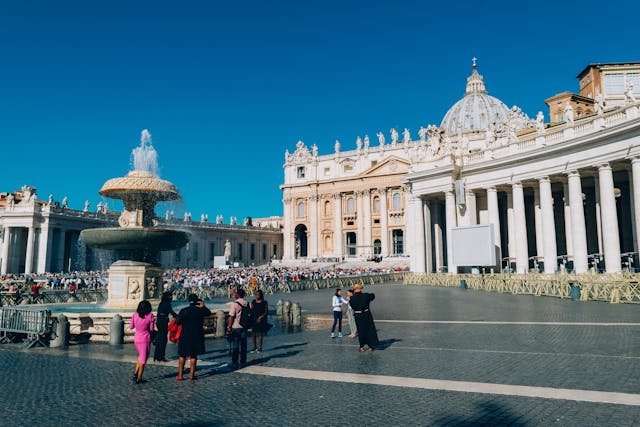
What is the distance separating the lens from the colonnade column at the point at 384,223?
67.5 meters

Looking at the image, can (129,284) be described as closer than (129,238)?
No

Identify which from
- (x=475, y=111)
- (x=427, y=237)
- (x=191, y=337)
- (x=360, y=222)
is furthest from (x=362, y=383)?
(x=475, y=111)

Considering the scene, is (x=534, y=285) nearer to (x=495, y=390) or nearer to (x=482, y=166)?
(x=482, y=166)

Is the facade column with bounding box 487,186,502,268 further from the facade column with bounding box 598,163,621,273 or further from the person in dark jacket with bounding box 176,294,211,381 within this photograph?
the person in dark jacket with bounding box 176,294,211,381

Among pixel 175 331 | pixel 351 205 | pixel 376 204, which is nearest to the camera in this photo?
pixel 175 331

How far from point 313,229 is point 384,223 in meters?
12.8

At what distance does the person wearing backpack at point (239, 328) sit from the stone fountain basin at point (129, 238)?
16.6 ft

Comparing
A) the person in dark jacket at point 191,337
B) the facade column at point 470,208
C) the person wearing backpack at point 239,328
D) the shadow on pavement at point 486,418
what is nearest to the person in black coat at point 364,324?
the person wearing backpack at point 239,328

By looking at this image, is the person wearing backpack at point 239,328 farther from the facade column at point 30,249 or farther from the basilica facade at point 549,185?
the facade column at point 30,249

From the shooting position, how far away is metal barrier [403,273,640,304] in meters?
17.0

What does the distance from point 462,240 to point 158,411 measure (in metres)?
23.6

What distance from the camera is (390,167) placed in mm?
68625

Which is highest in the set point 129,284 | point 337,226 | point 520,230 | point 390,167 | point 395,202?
point 390,167

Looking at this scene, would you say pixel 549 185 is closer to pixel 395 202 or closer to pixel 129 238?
pixel 129 238
